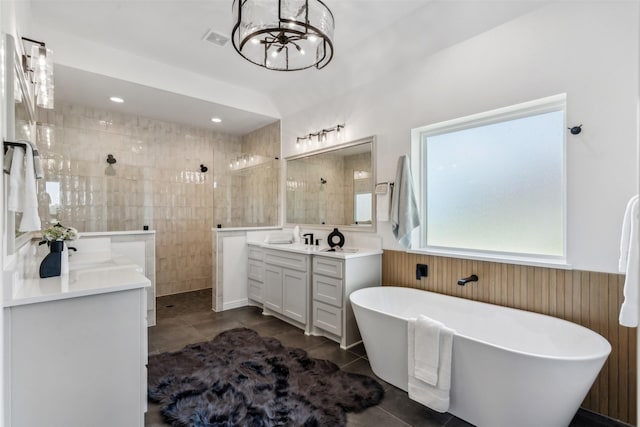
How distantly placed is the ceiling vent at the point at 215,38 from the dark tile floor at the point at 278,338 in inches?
122

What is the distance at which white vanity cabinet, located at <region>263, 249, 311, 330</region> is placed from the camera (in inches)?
130

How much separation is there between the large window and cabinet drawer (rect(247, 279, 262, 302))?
2.26 meters

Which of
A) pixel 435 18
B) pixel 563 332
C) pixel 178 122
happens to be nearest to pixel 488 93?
pixel 435 18

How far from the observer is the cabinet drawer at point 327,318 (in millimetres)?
2965

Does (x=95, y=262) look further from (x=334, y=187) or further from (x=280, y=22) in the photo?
(x=334, y=187)

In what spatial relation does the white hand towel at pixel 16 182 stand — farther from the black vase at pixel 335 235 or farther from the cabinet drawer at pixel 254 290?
the cabinet drawer at pixel 254 290

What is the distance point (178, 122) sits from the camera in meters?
4.79

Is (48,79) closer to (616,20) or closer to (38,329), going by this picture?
(38,329)

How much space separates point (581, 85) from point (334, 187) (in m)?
2.51

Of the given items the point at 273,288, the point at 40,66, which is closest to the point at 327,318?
the point at 273,288

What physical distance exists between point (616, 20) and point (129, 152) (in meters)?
5.38

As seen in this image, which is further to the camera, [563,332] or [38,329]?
[563,332]

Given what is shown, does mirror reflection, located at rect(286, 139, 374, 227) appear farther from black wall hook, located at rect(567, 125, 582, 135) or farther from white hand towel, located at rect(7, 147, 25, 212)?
white hand towel, located at rect(7, 147, 25, 212)

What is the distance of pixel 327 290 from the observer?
10.1 feet
